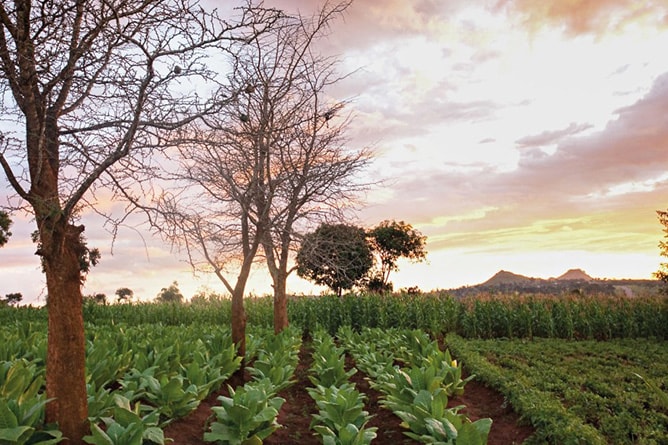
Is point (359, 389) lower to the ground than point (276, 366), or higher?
lower

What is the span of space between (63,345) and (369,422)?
12.7 ft

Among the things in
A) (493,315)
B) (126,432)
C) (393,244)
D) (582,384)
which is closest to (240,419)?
(126,432)

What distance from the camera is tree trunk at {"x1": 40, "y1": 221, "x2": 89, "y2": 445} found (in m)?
5.07

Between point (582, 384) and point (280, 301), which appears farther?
point (280, 301)

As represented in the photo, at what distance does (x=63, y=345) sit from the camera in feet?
16.8

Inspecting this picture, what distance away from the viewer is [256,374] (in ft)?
26.6

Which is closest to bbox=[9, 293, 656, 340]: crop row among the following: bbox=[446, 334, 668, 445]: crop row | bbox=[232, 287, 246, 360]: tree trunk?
bbox=[446, 334, 668, 445]: crop row

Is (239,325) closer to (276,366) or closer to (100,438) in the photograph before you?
(276,366)

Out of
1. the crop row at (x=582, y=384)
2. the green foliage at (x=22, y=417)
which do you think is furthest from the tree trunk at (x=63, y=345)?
the crop row at (x=582, y=384)

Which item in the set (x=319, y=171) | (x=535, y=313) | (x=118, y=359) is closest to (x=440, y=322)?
(x=535, y=313)

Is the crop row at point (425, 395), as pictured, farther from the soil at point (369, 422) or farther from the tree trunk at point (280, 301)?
the tree trunk at point (280, 301)

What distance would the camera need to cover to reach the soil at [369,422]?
238 inches

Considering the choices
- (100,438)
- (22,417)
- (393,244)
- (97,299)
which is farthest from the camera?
(393,244)

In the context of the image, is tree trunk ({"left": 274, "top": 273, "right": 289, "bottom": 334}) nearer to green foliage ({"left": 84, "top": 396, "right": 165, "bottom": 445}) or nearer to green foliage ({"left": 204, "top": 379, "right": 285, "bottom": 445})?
green foliage ({"left": 204, "top": 379, "right": 285, "bottom": 445})
